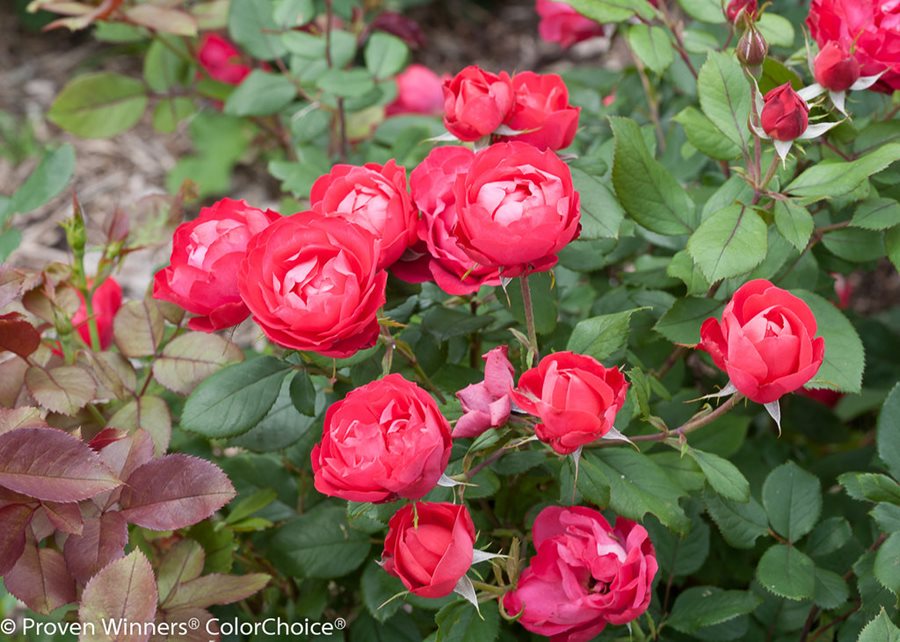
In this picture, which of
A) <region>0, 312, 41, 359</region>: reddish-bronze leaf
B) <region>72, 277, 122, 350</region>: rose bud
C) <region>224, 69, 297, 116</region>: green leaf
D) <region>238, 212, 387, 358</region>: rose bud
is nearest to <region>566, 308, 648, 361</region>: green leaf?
<region>238, 212, 387, 358</region>: rose bud

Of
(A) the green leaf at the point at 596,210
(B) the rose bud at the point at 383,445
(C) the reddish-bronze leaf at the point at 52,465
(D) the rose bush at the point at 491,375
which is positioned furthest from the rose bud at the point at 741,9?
(C) the reddish-bronze leaf at the point at 52,465

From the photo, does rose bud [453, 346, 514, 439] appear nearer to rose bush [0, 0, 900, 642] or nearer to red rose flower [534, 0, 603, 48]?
rose bush [0, 0, 900, 642]

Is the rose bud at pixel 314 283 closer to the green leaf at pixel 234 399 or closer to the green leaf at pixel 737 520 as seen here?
the green leaf at pixel 234 399

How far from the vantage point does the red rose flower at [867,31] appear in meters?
0.89

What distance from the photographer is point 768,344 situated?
688 millimetres

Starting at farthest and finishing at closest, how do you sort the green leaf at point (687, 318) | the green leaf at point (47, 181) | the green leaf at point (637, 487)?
1. the green leaf at point (47, 181)
2. the green leaf at point (687, 318)
3. the green leaf at point (637, 487)

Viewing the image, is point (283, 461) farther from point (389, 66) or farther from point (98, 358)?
point (389, 66)

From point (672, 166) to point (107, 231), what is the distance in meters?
0.77

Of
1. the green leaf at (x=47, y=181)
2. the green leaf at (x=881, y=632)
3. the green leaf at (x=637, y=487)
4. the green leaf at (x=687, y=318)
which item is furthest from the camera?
the green leaf at (x=47, y=181)

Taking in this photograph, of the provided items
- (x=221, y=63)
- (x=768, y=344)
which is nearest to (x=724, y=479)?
(x=768, y=344)

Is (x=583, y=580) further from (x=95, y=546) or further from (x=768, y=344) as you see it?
(x=95, y=546)

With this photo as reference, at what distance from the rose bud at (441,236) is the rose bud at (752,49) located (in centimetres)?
27

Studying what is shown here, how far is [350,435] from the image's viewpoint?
0.69 m

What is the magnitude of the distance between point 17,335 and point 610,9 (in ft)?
2.38
